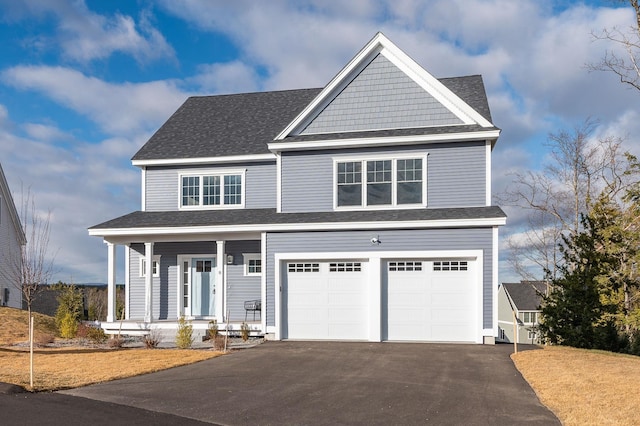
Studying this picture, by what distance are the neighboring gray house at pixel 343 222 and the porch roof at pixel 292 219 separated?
0.19ft

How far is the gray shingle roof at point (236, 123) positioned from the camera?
852 inches

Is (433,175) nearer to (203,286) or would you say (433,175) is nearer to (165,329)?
(203,286)

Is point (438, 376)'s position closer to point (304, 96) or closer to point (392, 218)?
point (392, 218)

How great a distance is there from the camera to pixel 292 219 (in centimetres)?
1888

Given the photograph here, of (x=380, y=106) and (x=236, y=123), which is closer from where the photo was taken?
(x=380, y=106)

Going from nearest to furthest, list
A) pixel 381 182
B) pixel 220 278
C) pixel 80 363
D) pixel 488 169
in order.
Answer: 1. pixel 80 363
2. pixel 488 169
3. pixel 381 182
4. pixel 220 278

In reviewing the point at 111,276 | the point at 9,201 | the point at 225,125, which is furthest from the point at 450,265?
the point at 9,201

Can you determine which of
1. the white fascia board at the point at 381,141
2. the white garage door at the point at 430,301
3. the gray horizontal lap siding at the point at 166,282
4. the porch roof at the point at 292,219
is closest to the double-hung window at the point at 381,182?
the porch roof at the point at 292,219

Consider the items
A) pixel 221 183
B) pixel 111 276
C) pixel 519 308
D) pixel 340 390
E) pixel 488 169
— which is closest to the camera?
pixel 340 390

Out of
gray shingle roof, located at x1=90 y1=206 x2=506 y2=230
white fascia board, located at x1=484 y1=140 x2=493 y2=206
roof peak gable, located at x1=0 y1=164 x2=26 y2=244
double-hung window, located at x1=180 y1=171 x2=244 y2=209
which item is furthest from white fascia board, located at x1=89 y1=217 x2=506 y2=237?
roof peak gable, located at x1=0 y1=164 x2=26 y2=244

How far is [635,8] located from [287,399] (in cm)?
1588

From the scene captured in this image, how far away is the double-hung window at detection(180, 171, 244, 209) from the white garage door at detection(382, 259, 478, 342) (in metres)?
6.97

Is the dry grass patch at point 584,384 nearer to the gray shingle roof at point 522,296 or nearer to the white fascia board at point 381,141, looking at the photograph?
the white fascia board at point 381,141

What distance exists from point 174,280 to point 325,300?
21.9ft
